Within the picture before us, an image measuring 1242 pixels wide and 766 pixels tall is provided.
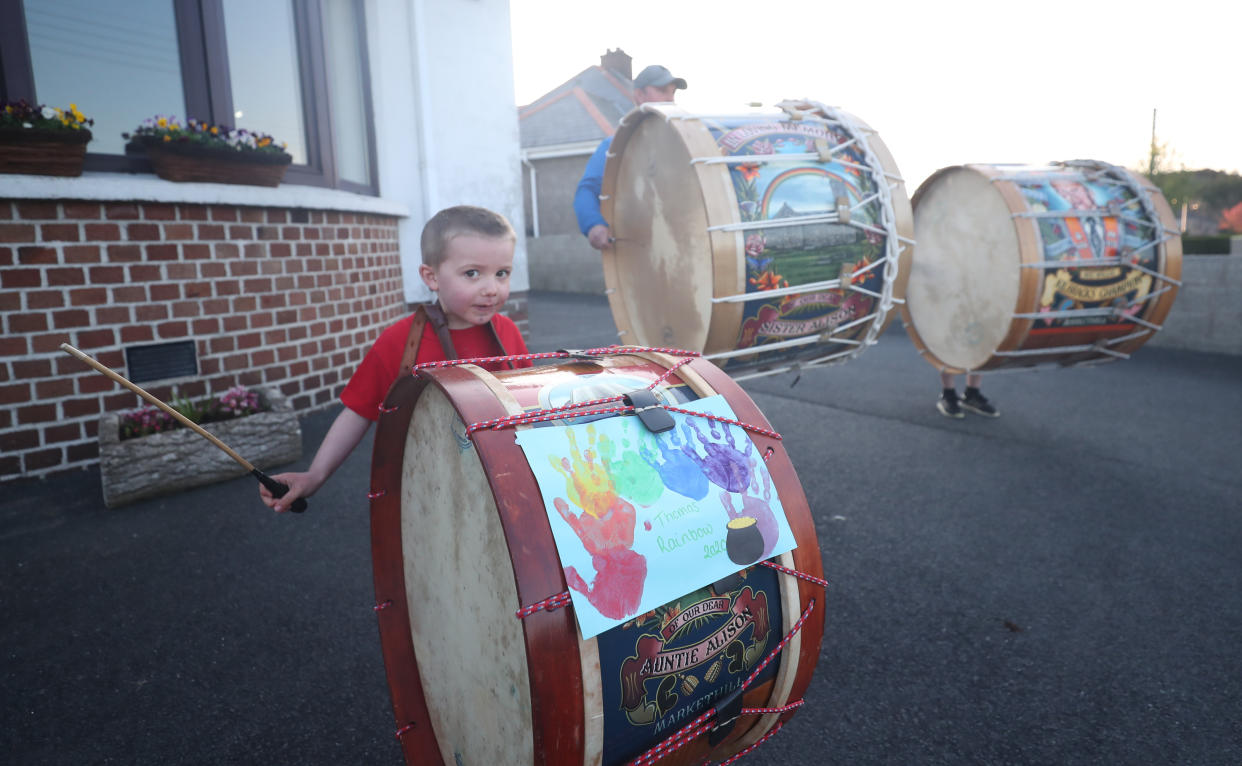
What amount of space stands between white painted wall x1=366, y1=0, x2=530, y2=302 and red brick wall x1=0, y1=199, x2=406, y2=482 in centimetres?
99

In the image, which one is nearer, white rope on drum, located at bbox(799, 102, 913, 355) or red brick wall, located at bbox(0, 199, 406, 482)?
white rope on drum, located at bbox(799, 102, 913, 355)

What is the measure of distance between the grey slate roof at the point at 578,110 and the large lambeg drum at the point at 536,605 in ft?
59.3

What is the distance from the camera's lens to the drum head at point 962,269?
12.2ft

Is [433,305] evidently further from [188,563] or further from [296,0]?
[296,0]

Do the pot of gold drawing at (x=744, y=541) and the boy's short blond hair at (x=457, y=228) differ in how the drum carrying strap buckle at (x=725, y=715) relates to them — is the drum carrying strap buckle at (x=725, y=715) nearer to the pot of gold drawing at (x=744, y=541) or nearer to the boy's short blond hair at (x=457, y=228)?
the pot of gold drawing at (x=744, y=541)

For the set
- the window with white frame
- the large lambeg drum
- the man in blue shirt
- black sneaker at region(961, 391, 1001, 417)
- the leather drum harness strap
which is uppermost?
the window with white frame

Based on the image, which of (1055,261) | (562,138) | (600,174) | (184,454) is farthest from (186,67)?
(562,138)

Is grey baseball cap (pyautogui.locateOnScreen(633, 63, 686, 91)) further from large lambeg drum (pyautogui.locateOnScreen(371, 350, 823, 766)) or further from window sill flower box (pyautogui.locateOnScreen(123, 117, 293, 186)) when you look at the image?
large lambeg drum (pyautogui.locateOnScreen(371, 350, 823, 766))

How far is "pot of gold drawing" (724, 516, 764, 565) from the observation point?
1293 mm

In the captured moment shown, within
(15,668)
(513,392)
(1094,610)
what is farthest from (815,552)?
(15,668)

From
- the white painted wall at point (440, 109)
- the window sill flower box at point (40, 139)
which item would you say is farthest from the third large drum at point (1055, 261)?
the window sill flower box at point (40, 139)

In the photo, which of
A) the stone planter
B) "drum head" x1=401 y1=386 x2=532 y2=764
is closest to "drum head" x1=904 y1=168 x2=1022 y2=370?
"drum head" x1=401 y1=386 x2=532 y2=764

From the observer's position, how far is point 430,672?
63.5 inches

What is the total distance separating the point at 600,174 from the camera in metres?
3.70
